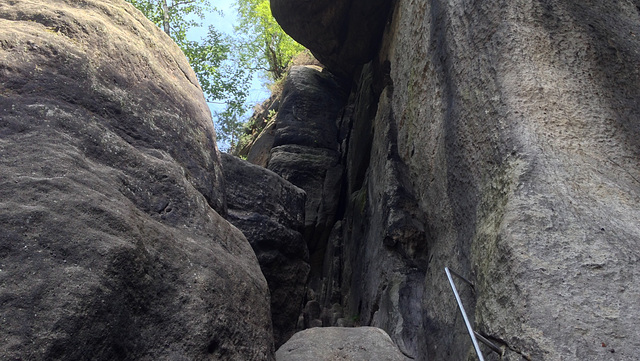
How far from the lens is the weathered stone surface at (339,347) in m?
5.73

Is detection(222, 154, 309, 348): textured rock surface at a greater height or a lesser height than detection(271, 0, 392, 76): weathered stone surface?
lesser

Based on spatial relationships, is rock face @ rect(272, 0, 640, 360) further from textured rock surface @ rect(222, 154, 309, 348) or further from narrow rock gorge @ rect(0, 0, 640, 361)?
textured rock surface @ rect(222, 154, 309, 348)

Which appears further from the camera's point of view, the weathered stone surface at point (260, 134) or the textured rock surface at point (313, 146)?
the weathered stone surface at point (260, 134)

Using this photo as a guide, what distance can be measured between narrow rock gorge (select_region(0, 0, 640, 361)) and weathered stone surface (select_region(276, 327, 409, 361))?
3 cm

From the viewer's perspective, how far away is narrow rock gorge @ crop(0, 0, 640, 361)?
3.19m

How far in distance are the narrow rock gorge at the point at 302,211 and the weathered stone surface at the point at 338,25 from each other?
11.4ft

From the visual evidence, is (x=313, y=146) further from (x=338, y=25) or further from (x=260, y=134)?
(x=338, y=25)

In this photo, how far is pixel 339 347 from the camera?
5.94 metres

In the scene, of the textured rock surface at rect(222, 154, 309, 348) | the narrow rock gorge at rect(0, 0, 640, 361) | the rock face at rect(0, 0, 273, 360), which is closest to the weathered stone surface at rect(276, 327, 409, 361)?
the narrow rock gorge at rect(0, 0, 640, 361)

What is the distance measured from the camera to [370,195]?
10289mm

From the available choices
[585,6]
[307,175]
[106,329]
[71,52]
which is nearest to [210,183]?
[71,52]

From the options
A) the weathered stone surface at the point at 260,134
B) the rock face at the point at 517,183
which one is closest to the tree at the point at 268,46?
the weathered stone surface at the point at 260,134

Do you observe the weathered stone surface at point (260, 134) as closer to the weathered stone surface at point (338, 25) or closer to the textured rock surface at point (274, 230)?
the weathered stone surface at point (338, 25)

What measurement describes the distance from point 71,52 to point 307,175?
9608 mm
